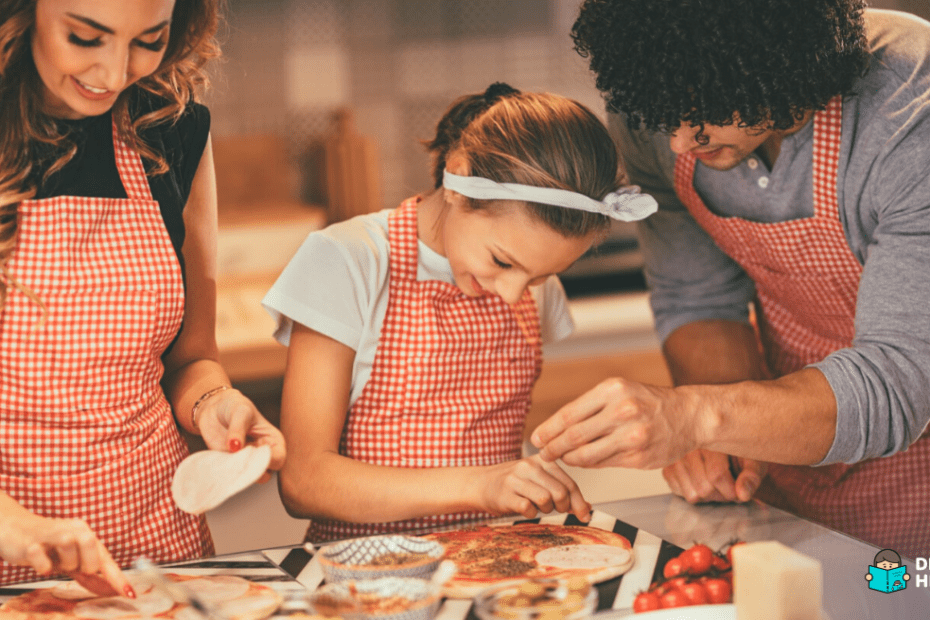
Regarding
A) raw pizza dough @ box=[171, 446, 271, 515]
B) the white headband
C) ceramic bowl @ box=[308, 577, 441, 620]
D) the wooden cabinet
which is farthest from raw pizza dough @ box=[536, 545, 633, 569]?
the wooden cabinet

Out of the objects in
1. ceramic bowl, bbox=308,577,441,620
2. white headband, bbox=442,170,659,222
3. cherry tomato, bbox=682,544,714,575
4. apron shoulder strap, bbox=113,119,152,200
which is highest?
apron shoulder strap, bbox=113,119,152,200

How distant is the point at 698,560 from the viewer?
1030mm

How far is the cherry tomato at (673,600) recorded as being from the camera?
939 millimetres

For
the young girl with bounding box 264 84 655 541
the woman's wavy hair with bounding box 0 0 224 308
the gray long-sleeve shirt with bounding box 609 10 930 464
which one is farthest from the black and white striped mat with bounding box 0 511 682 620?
the woman's wavy hair with bounding box 0 0 224 308

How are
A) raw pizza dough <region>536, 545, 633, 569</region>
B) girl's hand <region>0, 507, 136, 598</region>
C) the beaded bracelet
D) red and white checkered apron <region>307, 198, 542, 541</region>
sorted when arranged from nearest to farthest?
girl's hand <region>0, 507, 136, 598</region>, raw pizza dough <region>536, 545, 633, 569</region>, the beaded bracelet, red and white checkered apron <region>307, 198, 542, 541</region>

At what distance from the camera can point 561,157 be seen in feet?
4.41

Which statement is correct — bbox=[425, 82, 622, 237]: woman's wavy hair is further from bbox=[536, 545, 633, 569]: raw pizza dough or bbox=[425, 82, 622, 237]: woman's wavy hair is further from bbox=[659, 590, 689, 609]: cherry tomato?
bbox=[659, 590, 689, 609]: cherry tomato

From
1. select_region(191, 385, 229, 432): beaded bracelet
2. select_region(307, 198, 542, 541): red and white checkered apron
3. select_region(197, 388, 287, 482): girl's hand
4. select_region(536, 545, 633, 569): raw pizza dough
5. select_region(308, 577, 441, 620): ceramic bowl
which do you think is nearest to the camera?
select_region(308, 577, 441, 620): ceramic bowl

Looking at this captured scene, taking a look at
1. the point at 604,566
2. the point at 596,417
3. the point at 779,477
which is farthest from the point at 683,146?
the point at 779,477

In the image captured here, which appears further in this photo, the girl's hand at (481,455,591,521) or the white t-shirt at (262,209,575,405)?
the white t-shirt at (262,209,575,405)

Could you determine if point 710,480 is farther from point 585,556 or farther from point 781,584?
point 781,584

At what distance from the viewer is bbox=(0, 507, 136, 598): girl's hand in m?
0.94

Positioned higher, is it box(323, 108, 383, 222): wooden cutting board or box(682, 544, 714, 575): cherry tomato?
box(323, 108, 383, 222): wooden cutting board

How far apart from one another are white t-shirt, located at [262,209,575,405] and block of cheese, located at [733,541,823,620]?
0.81m
